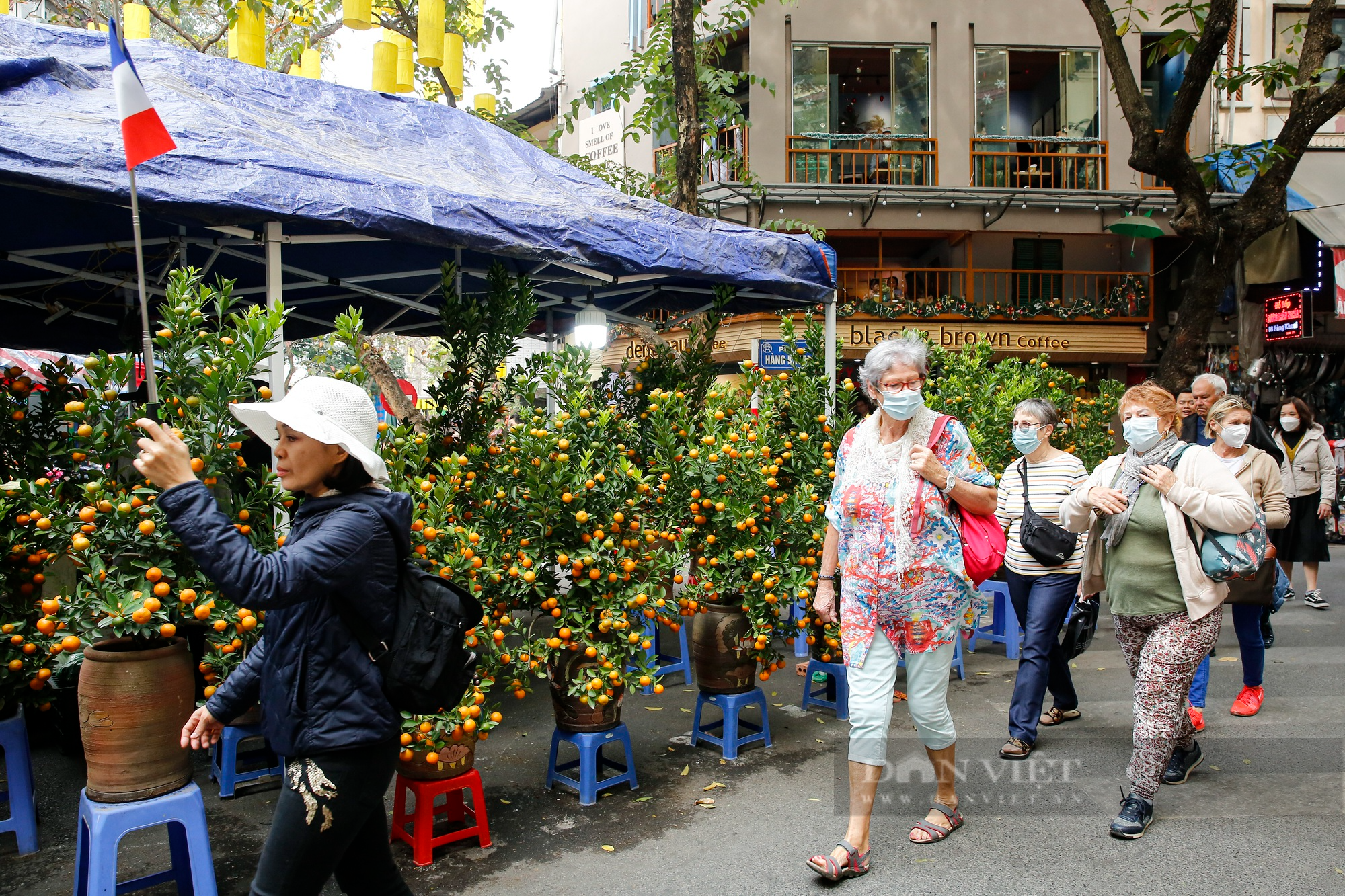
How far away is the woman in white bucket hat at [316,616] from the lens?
223 centimetres

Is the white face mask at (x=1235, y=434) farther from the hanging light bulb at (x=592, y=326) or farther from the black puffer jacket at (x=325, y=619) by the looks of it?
the black puffer jacket at (x=325, y=619)

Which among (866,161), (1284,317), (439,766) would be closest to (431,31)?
(439,766)

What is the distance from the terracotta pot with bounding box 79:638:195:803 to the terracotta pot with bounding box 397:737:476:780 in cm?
89

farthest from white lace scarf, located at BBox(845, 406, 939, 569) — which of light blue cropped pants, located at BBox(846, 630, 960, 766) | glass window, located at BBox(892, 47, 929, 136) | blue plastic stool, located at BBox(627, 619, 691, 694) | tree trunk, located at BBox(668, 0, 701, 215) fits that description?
glass window, located at BBox(892, 47, 929, 136)

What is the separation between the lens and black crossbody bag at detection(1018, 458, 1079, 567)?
4.67 meters

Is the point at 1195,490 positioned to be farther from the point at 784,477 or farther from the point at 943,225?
the point at 943,225

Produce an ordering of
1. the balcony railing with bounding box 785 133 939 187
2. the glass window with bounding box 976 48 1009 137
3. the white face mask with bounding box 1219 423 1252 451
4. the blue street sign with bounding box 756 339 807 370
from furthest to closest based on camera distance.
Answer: the glass window with bounding box 976 48 1009 137 < the balcony railing with bounding box 785 133 939 187 < the blue street sign with bounding box 756 339 807 370 < the white face mask with bounding box 1219 423 1252 451

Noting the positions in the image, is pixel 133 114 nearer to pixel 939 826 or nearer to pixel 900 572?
pixel 900 572

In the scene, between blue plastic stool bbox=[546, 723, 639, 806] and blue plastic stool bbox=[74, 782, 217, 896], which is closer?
blue plastic stool bbox=[74, 782, 217, 896]

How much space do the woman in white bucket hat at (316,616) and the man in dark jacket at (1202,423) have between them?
4.15 meters

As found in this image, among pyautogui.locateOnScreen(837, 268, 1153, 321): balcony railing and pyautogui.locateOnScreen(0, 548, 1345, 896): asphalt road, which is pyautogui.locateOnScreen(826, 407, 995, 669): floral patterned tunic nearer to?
pyautogui.locateOnScreen(0, 548, 1345, 896): asphalt road

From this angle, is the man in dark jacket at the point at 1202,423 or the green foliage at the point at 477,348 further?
the man in dark jacket at the point at 1202,423

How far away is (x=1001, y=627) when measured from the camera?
7715 mm
